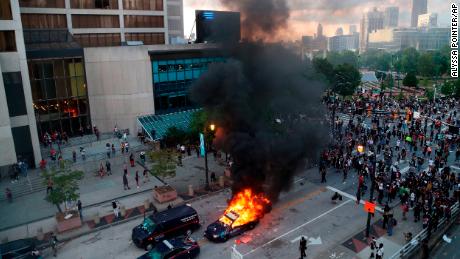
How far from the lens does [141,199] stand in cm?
2325

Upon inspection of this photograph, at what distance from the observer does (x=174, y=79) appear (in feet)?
126

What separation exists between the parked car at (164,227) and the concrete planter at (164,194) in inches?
135

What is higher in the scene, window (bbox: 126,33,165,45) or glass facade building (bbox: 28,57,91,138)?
window (bbox: 126,33,165,45)

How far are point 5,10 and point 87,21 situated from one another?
15.4 m

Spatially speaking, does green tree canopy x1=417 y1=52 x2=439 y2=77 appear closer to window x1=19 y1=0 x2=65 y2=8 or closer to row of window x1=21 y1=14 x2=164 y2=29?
row of window x1=21 y1=14 x2=164 y2=29

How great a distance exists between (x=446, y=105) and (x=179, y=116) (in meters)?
37.1

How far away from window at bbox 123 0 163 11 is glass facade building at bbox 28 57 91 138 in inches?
512

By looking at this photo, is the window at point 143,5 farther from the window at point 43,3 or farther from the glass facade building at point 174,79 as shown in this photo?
the glass facade building at point 174,79

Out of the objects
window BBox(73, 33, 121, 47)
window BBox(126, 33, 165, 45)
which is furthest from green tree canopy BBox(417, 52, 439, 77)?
window BBox(73, 33, 121, 47)

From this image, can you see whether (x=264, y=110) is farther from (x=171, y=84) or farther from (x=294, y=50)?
(x=171, y=84)

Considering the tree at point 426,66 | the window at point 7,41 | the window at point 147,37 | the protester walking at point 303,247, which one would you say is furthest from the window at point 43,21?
the tree at point 426,66

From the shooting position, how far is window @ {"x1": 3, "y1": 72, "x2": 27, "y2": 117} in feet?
88.5

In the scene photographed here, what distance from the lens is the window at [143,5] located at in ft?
144

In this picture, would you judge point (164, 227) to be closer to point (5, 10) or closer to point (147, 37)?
point (5, 10)
